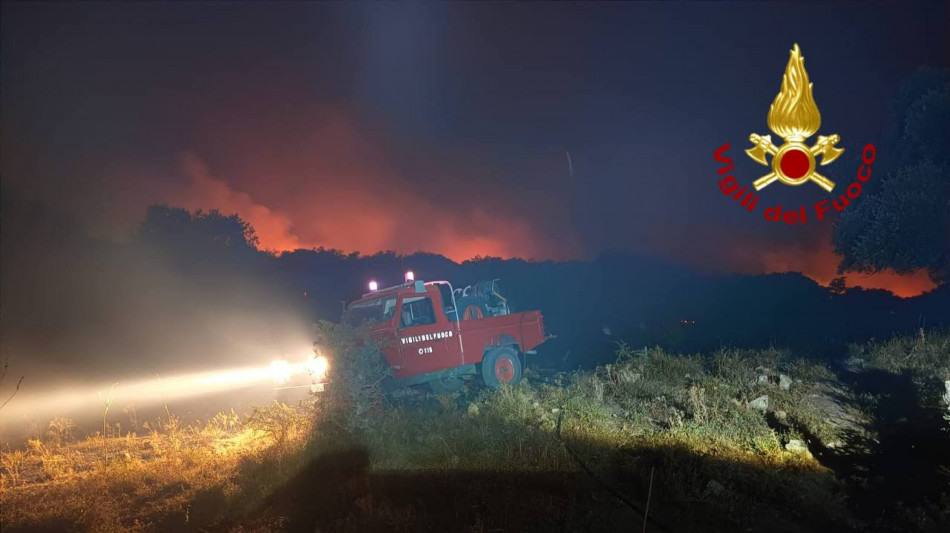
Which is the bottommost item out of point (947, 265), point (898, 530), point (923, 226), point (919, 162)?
point (898, 530)

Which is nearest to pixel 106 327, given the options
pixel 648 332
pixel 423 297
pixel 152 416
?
pixel 152 416

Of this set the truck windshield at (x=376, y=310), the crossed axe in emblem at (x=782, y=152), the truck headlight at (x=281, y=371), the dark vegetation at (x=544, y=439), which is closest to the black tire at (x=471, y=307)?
the dark vegetation at (x=544, y=439)

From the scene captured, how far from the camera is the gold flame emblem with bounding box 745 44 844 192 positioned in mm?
8414

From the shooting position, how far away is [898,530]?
16.4 feet

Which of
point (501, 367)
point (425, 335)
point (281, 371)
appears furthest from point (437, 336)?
point (281, 371)

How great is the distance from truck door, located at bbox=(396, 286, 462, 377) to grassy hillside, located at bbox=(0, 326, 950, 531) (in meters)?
1.11

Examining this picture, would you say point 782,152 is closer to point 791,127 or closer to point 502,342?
point 791,127

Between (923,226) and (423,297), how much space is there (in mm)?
→ 13490

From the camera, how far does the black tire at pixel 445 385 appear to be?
11.6 meters

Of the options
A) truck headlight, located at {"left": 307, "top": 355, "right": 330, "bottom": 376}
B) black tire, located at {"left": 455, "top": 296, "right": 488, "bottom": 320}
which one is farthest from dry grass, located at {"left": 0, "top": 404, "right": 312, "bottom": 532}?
black tire, located at {"left": 455, "top": 296, "right": 488, "bottom": 320}

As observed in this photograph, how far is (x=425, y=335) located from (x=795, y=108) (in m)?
7.85

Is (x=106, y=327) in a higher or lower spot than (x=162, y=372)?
higher

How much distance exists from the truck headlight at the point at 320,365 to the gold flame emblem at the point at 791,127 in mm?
7465

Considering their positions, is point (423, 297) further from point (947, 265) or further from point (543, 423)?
point (947, 265)
